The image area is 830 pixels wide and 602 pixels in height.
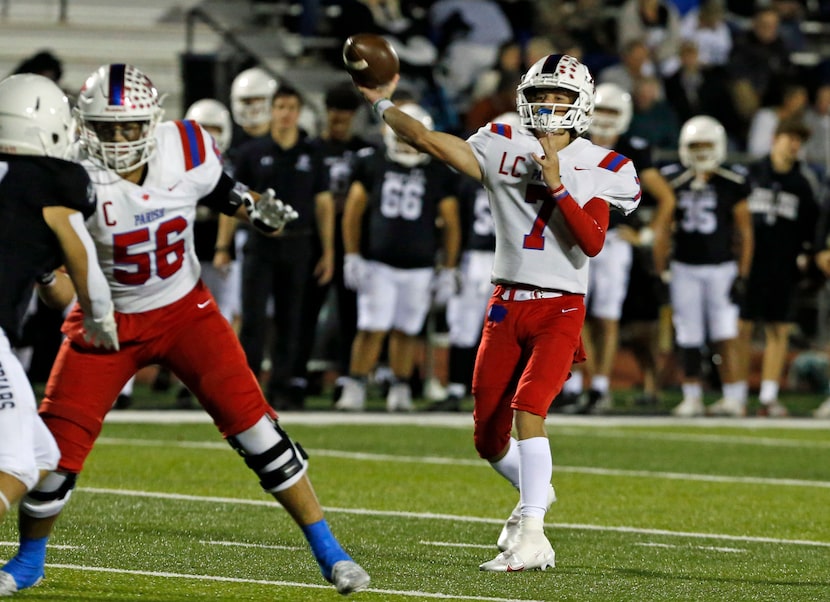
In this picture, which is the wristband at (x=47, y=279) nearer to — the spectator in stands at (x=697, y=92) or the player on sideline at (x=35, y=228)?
the player on sideline at (x=35, y=228)

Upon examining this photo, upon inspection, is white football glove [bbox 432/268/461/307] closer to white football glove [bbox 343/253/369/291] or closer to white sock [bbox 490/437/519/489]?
white football glove [bbox 343/253/369/291]

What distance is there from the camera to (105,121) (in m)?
5.06

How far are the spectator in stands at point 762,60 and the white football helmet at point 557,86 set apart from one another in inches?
393

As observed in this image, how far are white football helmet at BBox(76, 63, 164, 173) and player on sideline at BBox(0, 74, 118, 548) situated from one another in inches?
9.3

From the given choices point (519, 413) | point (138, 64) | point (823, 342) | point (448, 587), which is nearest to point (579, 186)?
point (519, 413)

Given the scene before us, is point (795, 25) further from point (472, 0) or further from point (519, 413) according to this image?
→ point (519, 413)

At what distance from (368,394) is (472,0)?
4587mm

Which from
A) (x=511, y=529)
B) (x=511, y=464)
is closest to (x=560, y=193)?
(x=511, y=464)

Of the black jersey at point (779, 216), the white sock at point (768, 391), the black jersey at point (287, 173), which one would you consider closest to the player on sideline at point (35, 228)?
the black jersey at point (287, 173)

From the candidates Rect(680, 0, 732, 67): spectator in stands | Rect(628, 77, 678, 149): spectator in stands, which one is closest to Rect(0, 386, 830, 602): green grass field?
Rect(628, 77, 678, 149): spectator in stands

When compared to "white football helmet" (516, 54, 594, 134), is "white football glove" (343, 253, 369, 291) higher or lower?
lower

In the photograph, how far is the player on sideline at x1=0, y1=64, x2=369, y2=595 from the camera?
495cm

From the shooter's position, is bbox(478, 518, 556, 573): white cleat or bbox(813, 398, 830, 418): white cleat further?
bbox(813, 398, 830, 418): white cleat

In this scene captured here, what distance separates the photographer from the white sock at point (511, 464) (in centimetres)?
598
